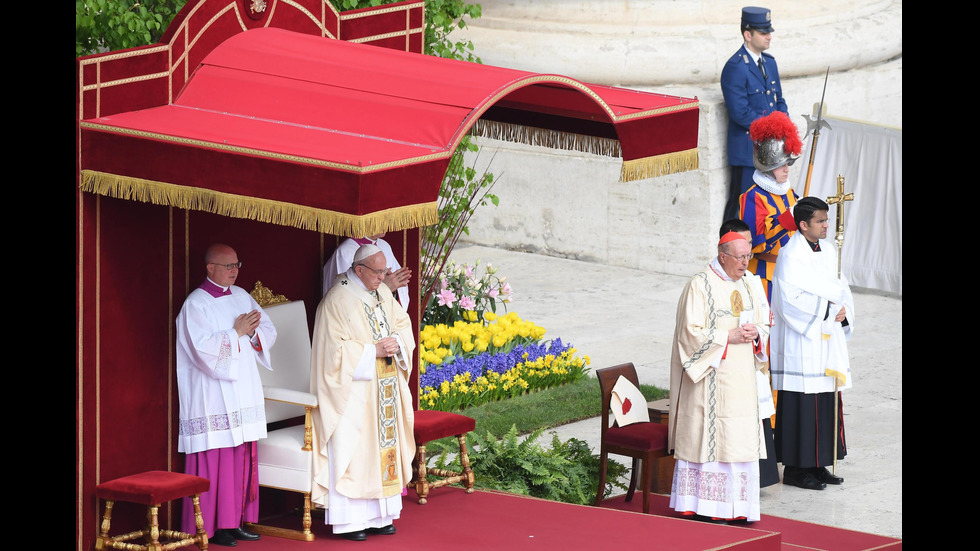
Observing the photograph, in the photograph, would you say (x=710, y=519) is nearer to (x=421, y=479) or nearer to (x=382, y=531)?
(x=421, y=479)

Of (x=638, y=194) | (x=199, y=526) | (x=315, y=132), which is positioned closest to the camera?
(x=315, y=132)

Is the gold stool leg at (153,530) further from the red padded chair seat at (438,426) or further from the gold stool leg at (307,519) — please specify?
the red padded chair seat at (438,426)

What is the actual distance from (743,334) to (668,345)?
4506 mm

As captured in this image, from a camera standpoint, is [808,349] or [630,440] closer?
[630,440]

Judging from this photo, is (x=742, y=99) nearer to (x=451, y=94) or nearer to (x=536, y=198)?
(x=536, y=198)

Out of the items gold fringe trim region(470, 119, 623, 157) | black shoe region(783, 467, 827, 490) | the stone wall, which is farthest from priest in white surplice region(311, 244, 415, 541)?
the stone wall

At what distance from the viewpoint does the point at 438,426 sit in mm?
11125

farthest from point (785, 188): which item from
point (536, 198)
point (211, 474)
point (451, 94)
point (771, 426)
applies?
point (536, 198)

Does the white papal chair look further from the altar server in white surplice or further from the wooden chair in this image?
the wooden chair

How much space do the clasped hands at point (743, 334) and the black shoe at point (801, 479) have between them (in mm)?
1588

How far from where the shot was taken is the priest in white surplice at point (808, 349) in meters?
11.9

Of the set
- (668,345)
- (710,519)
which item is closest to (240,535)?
(710,519)

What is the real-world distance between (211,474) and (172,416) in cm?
40

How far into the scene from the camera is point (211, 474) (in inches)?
402
